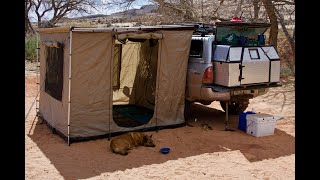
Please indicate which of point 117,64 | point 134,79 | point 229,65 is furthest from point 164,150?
point 117,64

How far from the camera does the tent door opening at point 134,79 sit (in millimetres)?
9289

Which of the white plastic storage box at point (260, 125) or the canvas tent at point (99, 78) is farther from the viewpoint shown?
the white plastic storage box at point (260, 125)

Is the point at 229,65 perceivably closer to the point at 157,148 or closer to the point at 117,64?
the point at 157,148

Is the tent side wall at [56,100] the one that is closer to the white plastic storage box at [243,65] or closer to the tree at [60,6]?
the white plastic storage box at [243,65]

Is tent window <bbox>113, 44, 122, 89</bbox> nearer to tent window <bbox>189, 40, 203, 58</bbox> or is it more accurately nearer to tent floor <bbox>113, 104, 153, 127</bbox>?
tent floor <bbox>113, 104, 153, 127</bbox>

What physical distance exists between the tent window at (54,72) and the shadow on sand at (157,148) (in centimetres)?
86

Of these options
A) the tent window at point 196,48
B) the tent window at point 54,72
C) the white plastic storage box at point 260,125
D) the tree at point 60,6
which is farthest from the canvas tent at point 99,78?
the tree at point 60,6

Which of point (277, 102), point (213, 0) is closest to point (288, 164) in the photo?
point (277, 102)

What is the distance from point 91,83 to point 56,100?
1027 millimetres

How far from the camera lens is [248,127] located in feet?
25.6

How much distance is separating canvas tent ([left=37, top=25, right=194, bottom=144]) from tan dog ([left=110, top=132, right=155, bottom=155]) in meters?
0.58

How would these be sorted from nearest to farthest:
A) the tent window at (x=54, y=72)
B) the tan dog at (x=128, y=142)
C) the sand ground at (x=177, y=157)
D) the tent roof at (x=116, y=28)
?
1. the sand ground at (x=177, y=157)
2. the tan dog at (x=128, y=142)
3. the tent roof at (x=116, y=28)
4. the tent window at (x=54, y=72)

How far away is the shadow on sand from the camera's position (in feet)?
19.6
